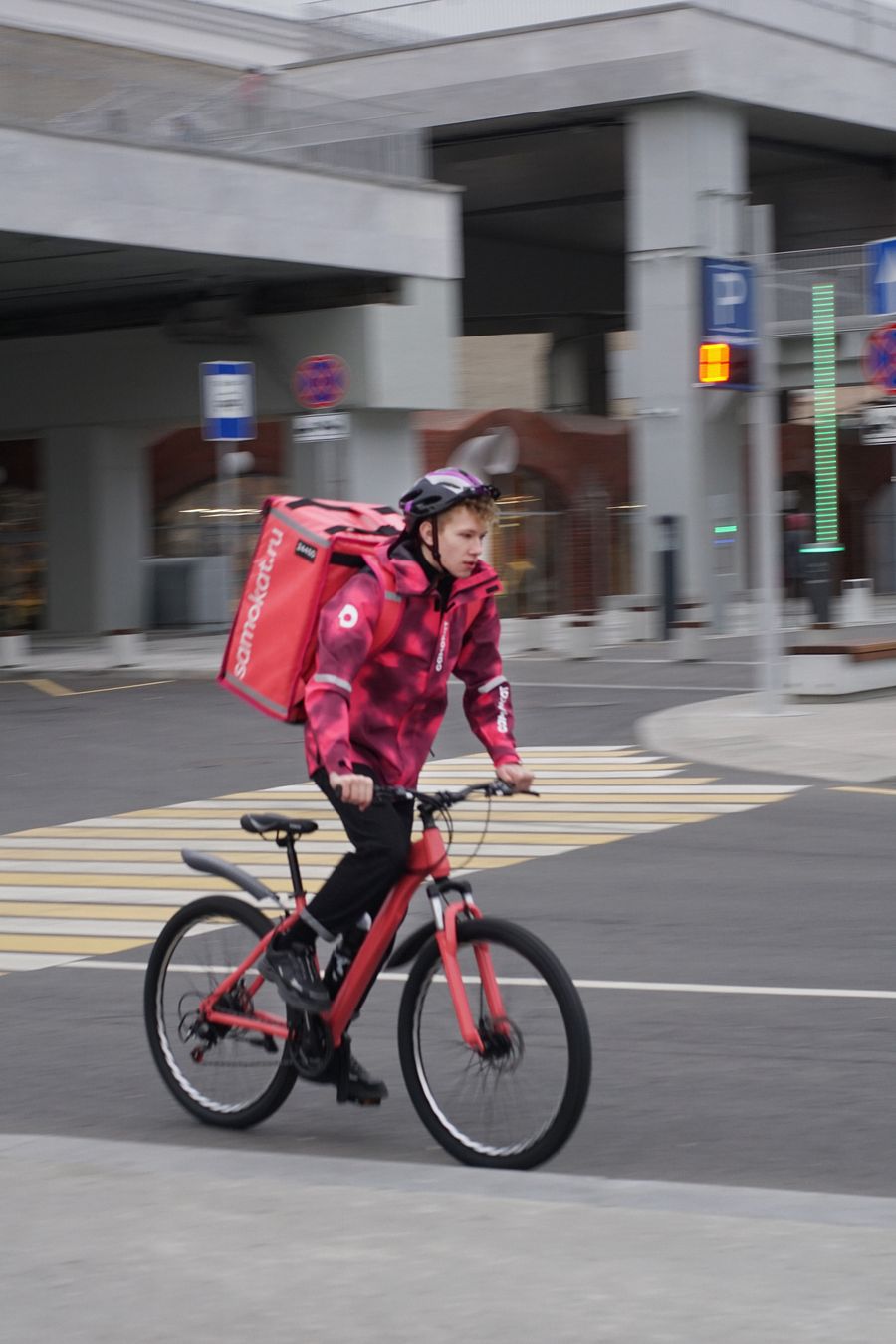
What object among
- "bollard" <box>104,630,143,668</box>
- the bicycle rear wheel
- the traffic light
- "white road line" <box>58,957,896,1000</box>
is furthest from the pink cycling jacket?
"bollard" <box>104,630,143,668</box>

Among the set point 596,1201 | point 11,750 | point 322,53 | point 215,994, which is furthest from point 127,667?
point 596,1201

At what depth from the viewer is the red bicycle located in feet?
17.0

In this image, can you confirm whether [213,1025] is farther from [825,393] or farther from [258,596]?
[825,393]

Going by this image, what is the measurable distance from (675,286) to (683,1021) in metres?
27.7

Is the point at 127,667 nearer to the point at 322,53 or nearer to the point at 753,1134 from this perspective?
the point at 322,53

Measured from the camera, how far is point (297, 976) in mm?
5656

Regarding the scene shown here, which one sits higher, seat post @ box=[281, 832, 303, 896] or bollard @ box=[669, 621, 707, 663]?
seat post @ box=[281, 832, 303, 896]

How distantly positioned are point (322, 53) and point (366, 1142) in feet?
115

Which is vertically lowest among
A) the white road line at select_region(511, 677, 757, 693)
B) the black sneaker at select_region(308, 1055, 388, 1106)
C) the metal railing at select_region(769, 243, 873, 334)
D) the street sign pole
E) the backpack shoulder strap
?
the white road line at select_region(511, 677, 757, 693)

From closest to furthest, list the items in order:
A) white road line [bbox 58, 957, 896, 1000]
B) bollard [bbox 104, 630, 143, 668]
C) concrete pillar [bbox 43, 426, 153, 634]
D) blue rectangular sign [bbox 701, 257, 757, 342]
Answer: white road line [bbox 58, 957, 896, 1000], blue rectangular sign [bbox 701, 257, 757, 342], bollard [bbox 104, 630, 143, 668], concrete pillar [bbox 43, 426, 153, 634]

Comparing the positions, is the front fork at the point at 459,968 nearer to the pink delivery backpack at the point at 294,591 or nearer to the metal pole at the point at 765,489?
the pink delivery backpack at the point at 294,591

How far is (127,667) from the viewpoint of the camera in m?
25.8

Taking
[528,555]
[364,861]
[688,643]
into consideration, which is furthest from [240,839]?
[528,555]

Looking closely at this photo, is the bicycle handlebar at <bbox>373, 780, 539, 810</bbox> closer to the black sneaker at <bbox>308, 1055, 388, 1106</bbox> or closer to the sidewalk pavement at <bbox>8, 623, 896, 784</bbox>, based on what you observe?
the black sneaker at <bbox>308, 1055, 388, 1106</bbox>
